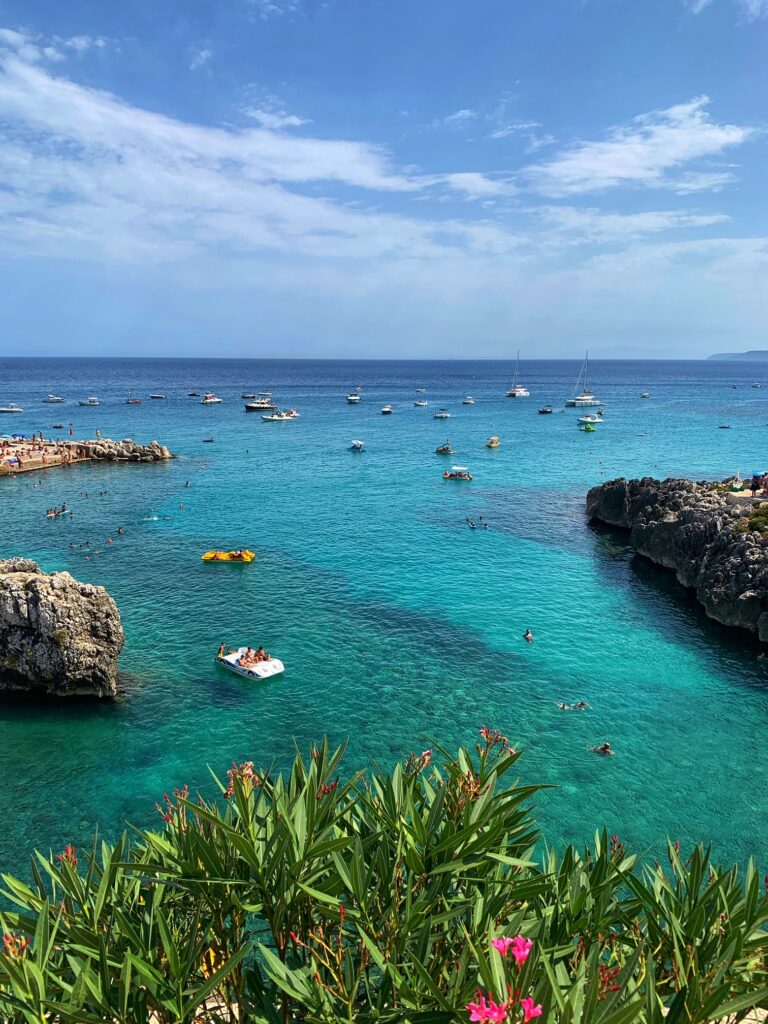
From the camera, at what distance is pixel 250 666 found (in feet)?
104

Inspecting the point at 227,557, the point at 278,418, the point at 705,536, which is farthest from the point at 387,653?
the point at 278,418

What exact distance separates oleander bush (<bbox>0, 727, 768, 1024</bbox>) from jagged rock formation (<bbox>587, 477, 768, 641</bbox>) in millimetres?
31083

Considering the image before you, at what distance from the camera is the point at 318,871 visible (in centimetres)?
937

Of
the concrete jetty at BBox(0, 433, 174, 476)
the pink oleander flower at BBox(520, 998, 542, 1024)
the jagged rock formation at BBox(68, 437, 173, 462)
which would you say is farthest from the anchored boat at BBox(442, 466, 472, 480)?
the pink oleander flower at BBox(520, 998, 542, 1024)

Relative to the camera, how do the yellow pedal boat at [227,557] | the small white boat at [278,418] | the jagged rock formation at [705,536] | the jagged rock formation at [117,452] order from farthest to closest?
the small white boat at [278,418] → the jagged rock formation at [117,452] → the yellow pedal boat at [227,557] → the jagged rock formation at [705,536]

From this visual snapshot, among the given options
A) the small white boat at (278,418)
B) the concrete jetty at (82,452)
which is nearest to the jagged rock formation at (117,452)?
the concrete jetty at (82,452)

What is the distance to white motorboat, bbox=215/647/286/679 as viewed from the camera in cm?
3152

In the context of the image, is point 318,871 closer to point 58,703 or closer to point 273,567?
point 58,703

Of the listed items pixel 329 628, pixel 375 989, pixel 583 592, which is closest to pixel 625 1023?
pixel 375 989

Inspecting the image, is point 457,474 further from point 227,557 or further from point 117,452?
point 117,452

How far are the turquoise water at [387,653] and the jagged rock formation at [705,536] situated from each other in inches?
60.3

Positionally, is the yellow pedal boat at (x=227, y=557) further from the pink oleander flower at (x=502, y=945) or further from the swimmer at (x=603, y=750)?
the pink oleander flower at (x=502, y=945)

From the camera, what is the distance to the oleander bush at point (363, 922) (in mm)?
8133

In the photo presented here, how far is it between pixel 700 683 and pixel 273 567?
28.6m
